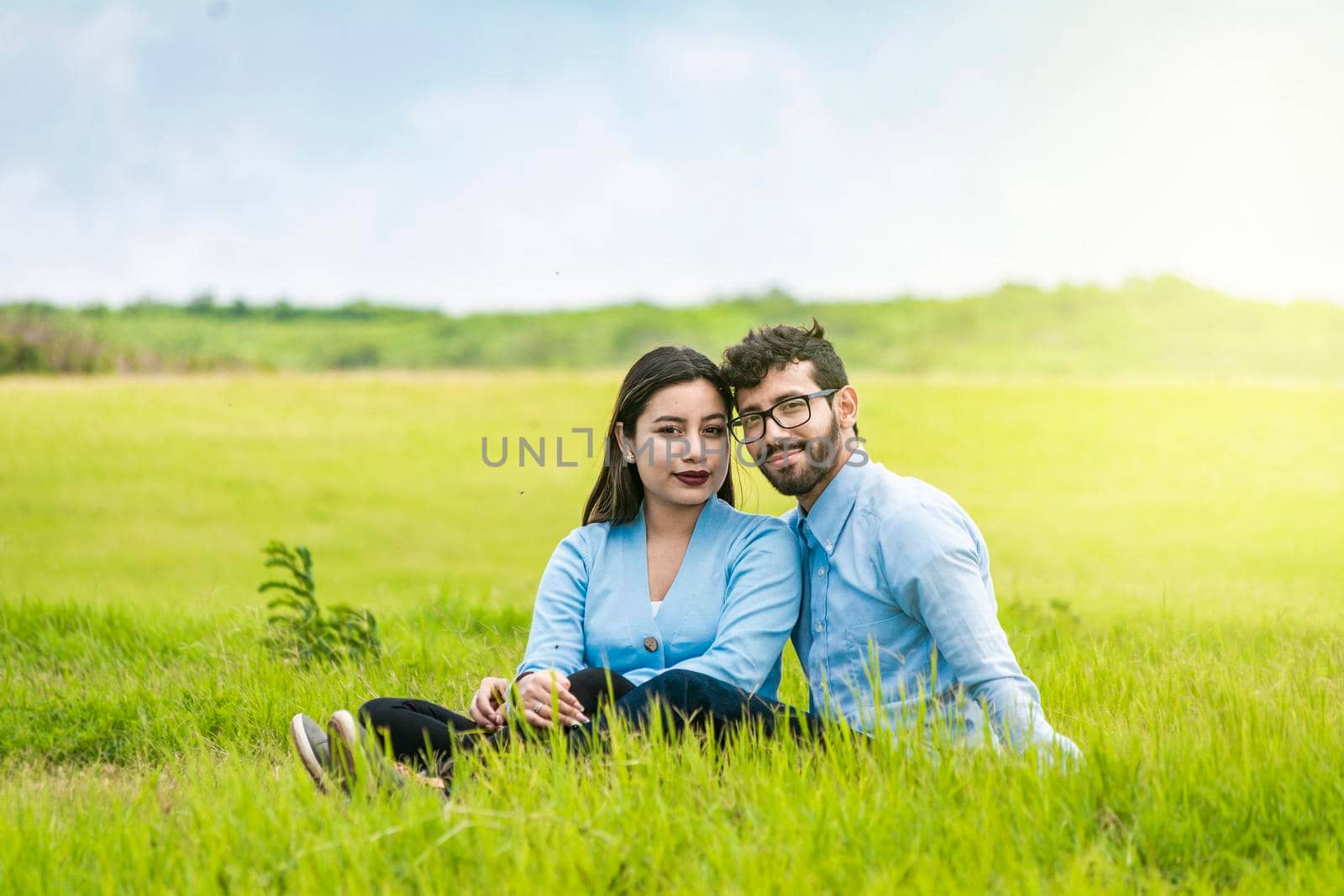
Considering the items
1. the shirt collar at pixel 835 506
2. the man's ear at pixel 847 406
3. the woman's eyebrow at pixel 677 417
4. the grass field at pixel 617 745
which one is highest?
the man's ear at pixel 847 406

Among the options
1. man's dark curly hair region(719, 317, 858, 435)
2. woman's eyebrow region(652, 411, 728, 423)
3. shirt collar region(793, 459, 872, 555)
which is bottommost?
shirt collar region(793, 459, 872, 555)

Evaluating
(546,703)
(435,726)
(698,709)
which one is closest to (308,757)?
(435,726)

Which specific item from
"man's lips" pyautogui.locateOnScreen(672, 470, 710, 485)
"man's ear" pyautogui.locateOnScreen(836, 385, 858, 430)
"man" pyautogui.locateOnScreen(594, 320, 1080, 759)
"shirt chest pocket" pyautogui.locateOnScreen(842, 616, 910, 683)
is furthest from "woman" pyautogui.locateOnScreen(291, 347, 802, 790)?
"man's ear" pyautogui.locateOnScreen(836, 385, 858, 430)

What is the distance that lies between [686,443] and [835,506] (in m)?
0.52

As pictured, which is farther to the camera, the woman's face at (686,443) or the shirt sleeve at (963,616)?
the woman's face at (686,443)

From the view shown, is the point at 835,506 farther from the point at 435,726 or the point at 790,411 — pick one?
the point at 435,726

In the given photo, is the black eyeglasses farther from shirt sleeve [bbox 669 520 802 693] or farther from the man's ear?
shirt sleeve [bbox 669 520 802 693]

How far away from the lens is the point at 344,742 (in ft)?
9.77

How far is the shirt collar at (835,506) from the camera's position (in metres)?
3.38

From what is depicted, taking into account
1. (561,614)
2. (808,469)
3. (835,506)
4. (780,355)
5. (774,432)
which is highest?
(780,355)

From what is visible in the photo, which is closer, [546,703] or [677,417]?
[546,703]

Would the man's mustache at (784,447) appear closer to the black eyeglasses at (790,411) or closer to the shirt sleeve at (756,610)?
the black eyeglasses at (790,411)

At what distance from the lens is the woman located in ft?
10.8

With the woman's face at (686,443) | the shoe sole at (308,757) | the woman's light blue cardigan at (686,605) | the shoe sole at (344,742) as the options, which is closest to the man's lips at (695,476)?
the woman's face at (686,443)
